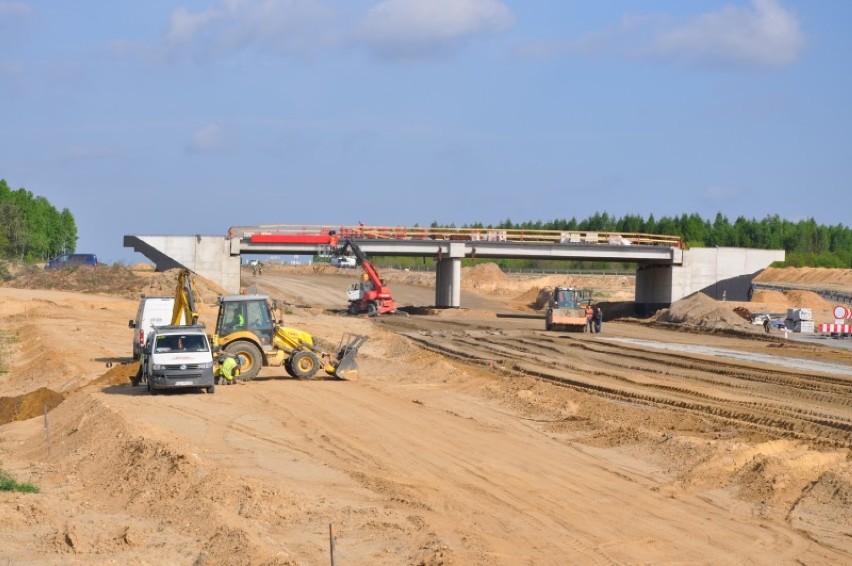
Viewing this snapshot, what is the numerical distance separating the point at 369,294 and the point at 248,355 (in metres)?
35.8

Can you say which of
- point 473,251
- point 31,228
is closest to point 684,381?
point 473,251

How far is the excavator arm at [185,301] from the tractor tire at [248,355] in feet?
5.61

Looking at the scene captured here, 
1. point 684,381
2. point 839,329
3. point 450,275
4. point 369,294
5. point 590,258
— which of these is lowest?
point 684,381

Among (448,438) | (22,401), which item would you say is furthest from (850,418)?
(22,401)

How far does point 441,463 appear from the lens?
64.5 ft

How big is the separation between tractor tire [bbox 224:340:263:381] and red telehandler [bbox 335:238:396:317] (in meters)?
33.5

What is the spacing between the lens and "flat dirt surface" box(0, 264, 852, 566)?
1386 centimetres

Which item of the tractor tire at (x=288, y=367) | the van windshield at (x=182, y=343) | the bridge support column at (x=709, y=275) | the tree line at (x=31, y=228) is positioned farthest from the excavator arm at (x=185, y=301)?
the tree line at (x=31, y=228)

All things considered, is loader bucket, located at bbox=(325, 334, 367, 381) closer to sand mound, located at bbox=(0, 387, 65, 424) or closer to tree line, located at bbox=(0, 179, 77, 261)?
sand mound, located at bbox=(0, 387, 65, 424)

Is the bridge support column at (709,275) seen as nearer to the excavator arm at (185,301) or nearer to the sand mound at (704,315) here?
the sand mound at (704,315)

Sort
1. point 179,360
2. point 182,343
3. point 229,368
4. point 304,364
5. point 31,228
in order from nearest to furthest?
point 179,360 < point 182,343 < point 229,368 < point 304,364 < point 31,228

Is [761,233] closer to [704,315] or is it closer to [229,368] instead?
[704,315]

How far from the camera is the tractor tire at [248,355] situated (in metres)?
30.5

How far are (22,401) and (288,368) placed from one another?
7.26 m
